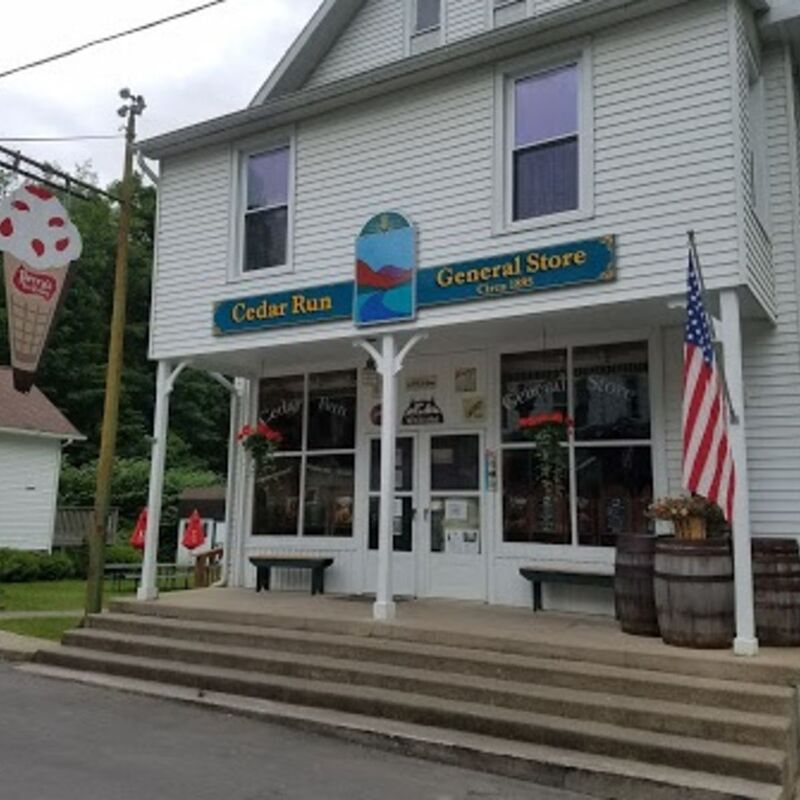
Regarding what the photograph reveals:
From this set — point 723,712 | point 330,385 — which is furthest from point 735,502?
point 330,385

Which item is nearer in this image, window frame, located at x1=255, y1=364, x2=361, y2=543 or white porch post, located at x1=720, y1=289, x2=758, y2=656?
white porch post, located at x1=720, y1=289, x2=758, y2=656

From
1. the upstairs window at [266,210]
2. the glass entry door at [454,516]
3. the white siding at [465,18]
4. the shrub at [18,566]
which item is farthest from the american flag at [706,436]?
the shrub at [18,566]

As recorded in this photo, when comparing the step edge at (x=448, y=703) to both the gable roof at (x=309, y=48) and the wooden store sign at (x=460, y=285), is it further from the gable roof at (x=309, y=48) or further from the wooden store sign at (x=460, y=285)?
the gable roof at (x=309, y=48)

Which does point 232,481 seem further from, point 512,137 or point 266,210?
point 512,137

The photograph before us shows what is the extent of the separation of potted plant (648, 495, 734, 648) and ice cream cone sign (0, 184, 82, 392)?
688 cm

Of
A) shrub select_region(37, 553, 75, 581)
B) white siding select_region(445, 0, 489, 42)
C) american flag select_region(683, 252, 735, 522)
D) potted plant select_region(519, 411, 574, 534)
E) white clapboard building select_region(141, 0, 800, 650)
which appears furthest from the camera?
shrub select_region(37, 553, 75, 581)

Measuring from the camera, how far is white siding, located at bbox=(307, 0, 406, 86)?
1189cm

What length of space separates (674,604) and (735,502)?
97 centimetres

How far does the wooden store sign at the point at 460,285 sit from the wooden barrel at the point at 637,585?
8.16 feet

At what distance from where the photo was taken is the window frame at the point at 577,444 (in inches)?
355

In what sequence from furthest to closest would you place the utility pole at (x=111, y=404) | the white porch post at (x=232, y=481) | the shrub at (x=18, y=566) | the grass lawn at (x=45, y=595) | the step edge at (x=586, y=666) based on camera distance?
the shrub at (x=18, y=566), the grass lawn at (x=45, y=595), the white porch post at (x=232, y=481), the utility pole at (x=111, y=404), the step edge at (x=586, y=666)

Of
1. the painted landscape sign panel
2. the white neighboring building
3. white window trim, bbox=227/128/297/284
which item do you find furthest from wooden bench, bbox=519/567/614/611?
the white neighboring building

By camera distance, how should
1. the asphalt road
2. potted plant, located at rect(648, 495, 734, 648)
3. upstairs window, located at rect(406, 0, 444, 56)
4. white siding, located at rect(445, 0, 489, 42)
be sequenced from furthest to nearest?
upstairs window, located at rect(406, 0, 444, 56), white siding, located at rect(445, 0, 489, 42), potted plant, located at rect(648, 495, 734, 648), the asphalt road

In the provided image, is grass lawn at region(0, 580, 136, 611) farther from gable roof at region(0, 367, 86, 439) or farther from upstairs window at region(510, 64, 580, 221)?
upstairs window at region(510, 64, 580, 221)
